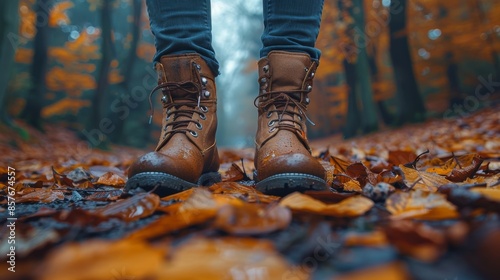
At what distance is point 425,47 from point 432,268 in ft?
37.6

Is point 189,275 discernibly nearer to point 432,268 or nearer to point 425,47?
point 432,268

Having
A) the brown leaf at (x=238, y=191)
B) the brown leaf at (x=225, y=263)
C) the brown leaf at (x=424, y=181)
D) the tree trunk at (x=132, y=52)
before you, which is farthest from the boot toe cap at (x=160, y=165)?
the tree trunk at (x=132, y=52)

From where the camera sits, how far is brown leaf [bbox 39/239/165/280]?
0.38 m

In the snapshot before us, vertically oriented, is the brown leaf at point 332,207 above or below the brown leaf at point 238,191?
above

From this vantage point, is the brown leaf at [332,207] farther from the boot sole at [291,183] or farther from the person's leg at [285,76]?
the person's leg at [285,76]

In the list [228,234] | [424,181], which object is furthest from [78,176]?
[424,181]

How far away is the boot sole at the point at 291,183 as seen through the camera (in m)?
0.88

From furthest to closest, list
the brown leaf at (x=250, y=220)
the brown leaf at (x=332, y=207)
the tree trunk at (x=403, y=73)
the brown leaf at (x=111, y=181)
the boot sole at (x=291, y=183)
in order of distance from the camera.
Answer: the tree trunk at (x=403, y=73) < the brown leaf at (x=111, y=181) < the boot sole at (x=291, y=183) < the brown leaf at (x=332, y=207) < the brown leaf at (x=250, y=220)

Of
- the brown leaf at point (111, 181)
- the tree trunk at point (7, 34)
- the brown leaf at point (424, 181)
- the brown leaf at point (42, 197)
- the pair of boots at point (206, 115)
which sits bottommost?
the brown leaf at point (111, 181)

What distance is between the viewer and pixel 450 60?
33.2 feet

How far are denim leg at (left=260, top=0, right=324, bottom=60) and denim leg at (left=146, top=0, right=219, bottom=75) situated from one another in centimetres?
23

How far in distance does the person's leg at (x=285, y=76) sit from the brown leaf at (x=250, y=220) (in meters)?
0.43

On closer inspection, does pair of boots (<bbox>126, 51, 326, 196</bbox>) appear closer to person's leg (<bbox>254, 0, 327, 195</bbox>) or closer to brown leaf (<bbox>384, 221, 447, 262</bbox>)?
person's leg (<bbox>254, 0, 327, 195</bbox>)

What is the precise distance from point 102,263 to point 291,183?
0.56m
